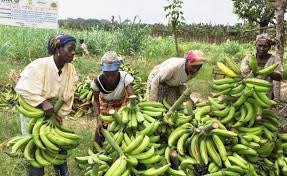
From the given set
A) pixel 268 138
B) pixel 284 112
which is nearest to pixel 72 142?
pixel 268 138

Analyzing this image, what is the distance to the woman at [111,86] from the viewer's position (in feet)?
15.6

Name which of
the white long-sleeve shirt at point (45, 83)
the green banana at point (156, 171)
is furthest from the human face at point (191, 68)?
the green banana at point (156, 171)

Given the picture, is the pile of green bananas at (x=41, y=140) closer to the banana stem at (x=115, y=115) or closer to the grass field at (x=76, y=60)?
the banana stem at (x=115, y=115)

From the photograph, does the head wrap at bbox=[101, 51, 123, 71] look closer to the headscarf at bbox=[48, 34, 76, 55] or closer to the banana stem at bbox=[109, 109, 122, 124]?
the headscarf at bbox=[48, 34, 76, 55]

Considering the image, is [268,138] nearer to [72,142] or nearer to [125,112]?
[125,112]

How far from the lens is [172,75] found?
4977mm

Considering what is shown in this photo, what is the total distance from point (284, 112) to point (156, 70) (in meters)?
1.43

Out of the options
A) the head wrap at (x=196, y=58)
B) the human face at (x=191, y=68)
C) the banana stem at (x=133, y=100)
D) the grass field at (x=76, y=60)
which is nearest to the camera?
the banana stem at (x=133, y=100)

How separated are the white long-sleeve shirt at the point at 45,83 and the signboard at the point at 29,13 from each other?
8.06 meters

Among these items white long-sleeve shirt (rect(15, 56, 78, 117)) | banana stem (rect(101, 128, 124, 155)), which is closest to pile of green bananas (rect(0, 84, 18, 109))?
white long-sleeve shirt (rect(15, 56, 78, 117))

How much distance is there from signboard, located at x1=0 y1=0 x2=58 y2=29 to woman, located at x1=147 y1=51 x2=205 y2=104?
7499 millimetres

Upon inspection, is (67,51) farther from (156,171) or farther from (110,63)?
(156,171)

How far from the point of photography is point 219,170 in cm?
382

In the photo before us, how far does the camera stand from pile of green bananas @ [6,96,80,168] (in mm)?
3969
